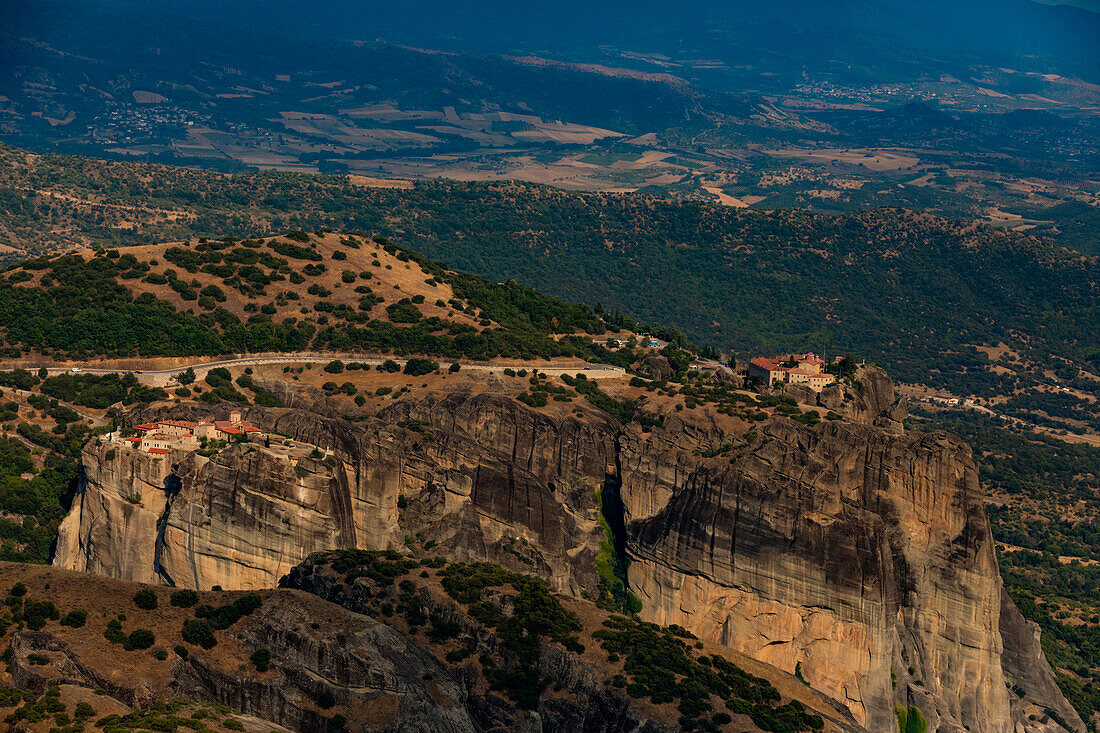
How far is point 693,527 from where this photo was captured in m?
94.1

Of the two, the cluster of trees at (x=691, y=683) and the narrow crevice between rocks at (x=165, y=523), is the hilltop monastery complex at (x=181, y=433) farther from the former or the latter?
the cluster of trees at (x=691, y=683)

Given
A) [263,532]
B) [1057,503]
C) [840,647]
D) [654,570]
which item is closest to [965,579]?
[840,647]

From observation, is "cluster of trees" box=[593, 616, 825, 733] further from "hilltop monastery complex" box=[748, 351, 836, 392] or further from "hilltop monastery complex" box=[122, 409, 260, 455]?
"hilltop monastery complex" box=[748, 351, 836, 392]

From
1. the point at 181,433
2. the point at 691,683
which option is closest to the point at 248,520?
the point at 181,433

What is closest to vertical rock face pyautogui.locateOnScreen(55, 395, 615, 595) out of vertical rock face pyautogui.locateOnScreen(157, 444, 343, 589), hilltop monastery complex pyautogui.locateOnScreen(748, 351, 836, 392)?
vertical rock face pyautogui.locateOnScreen(157, 444, 343, 589)

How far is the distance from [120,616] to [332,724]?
11193 mm

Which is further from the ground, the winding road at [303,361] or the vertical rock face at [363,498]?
the vertical rock face at [363,498]

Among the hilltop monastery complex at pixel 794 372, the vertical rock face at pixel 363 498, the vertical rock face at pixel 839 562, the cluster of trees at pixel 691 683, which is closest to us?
the cluster of trees at pixel 691 683

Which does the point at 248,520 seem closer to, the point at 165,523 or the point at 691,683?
the point at 165,523

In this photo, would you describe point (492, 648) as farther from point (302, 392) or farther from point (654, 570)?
point (302, 392)

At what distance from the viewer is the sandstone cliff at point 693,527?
280 feet

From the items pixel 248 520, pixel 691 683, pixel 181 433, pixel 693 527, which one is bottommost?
pixel 693 527

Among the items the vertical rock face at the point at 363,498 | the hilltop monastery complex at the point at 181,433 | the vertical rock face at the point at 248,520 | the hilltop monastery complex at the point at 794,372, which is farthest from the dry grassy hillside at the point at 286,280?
the vertical rock face at the point at 248,520

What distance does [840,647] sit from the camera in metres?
88.8
